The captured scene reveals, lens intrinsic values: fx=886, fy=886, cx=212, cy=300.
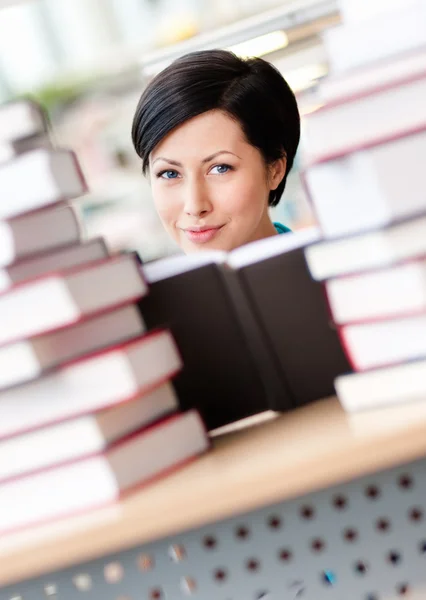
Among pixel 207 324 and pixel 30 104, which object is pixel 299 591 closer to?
pixel 207 324

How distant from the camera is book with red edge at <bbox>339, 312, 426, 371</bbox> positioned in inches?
33.9

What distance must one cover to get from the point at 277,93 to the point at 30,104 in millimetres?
1167

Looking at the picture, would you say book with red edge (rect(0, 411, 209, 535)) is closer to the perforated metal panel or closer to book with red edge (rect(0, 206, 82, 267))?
the perforated metal panel

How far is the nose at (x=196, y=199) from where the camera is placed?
1858 mm

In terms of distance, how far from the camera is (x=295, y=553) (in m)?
0.85

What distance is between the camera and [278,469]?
0.75 meters

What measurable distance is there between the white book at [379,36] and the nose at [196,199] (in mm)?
985

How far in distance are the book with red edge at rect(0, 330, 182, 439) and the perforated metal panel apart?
144 millimetres

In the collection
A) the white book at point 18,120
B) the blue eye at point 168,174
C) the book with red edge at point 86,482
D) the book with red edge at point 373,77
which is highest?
the white book at point 18,120

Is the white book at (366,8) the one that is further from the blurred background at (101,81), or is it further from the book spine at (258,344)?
→ the blurred background at (101,81)

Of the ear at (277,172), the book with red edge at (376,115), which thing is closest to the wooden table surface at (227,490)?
the book with red edge at (376,115)

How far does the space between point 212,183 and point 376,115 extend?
1041mm

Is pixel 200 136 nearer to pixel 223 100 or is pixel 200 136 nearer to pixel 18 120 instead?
pixel 223 100

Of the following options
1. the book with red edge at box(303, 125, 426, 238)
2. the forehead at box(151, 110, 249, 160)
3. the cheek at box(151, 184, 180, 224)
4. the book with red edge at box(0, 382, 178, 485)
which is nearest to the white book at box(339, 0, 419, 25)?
the book with red edge at box(303, 125, 426, 238)
